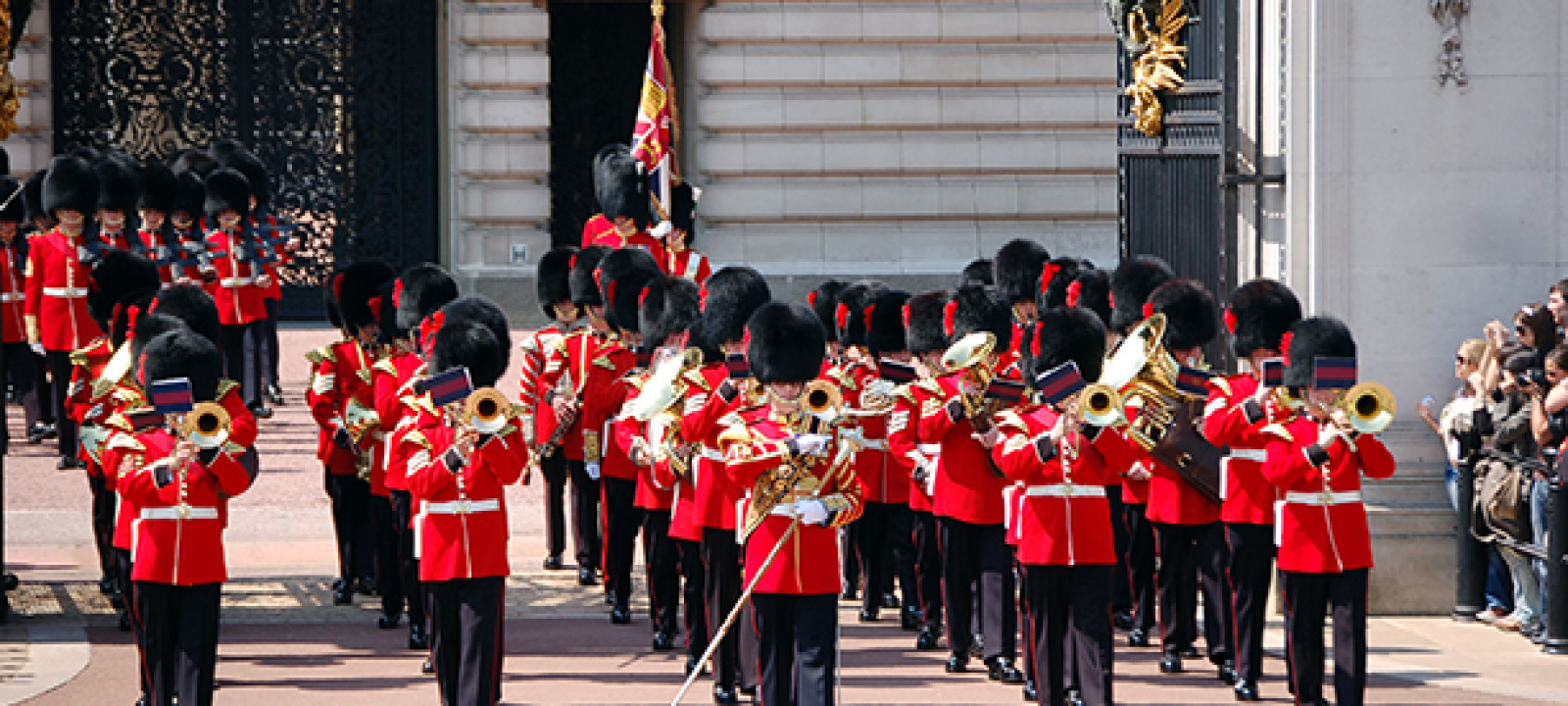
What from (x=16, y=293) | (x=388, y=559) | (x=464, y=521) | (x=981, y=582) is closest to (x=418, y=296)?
(x=388, y=559)

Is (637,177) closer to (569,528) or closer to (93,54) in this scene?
(569,528)

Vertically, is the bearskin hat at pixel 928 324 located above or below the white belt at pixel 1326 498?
above

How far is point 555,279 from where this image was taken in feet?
33.2

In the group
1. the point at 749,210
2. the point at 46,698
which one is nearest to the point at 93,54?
the point at 749,210

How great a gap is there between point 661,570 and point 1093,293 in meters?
2.25

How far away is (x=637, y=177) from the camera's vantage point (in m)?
13.0

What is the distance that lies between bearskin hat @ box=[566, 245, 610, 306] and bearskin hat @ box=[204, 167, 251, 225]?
4321mm

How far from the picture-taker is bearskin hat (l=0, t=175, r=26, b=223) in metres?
13.1

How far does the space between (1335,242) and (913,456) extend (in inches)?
85.2

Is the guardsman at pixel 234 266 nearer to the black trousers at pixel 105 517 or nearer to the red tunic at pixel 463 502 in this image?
the black trousers at pixel 105 517

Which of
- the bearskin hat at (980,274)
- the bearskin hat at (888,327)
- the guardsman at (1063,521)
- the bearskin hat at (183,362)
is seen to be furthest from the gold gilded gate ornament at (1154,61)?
the bearskin hat at (183,362)

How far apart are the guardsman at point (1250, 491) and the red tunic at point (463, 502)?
98.2 inches

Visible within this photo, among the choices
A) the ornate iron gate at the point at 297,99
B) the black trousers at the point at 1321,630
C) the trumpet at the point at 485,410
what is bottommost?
the black trousers at the point at 1321,630

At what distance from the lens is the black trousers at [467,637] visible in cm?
722
